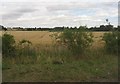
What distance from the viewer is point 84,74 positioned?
948 cm

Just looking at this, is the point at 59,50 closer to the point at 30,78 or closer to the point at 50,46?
the point at 50,46

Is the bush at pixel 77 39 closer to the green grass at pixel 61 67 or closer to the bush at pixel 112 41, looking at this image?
the green grass at pixel 61 67

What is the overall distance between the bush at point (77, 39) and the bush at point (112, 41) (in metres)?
1.04

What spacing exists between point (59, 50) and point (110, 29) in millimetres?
2754

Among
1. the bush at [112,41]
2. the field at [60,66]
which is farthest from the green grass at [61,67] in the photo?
the bush at [112,41]

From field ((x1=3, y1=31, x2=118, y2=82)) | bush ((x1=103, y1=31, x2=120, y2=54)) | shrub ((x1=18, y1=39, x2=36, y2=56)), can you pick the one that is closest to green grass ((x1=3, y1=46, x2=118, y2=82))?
field ((x1=3, y1=31, x2=118, y2=82))

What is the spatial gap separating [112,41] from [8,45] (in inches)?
175

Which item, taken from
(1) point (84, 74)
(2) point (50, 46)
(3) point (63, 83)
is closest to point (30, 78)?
(3) point (63, 83)

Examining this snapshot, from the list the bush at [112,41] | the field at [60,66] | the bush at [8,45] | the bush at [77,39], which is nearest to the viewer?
the field at [60,66]

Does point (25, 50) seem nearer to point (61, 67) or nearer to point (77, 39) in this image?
point (77, 39)

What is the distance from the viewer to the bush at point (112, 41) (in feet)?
42.9

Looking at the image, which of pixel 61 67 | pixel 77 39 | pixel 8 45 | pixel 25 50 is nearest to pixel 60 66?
pixel 61 67

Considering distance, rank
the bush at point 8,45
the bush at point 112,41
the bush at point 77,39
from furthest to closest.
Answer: the bush at point 112,41
the bush at point 77,39
the bush at point 8,45

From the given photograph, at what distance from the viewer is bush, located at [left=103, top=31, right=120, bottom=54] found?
1307 cm
